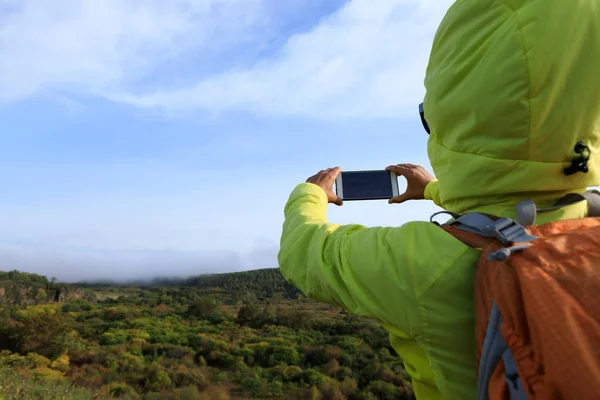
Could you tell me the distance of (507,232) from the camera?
2.86 ft

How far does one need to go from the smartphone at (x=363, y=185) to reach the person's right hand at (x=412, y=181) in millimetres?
59

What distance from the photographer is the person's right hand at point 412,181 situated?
175 centimetres

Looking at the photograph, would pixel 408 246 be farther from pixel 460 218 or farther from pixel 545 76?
pixel 545 76

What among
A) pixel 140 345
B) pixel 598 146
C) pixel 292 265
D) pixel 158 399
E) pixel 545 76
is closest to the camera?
pixel 545 76

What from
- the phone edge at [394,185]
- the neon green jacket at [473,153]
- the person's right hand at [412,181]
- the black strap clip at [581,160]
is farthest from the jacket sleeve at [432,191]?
the black strap clip at [581,160]

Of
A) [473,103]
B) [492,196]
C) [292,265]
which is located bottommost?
[292,265]

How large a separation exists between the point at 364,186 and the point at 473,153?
693mm

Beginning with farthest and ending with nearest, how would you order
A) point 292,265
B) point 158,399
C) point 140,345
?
point 140,345 < point 158,399 < point 292,265

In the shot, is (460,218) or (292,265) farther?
(292,265)

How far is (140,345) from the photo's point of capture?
11875mm

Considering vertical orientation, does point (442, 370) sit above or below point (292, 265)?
below

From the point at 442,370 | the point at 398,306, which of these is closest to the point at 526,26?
the point at 398,306

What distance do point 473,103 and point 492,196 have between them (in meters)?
0.23

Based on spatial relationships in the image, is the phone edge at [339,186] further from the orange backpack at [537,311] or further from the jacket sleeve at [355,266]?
the orange backpack at [537,311]
